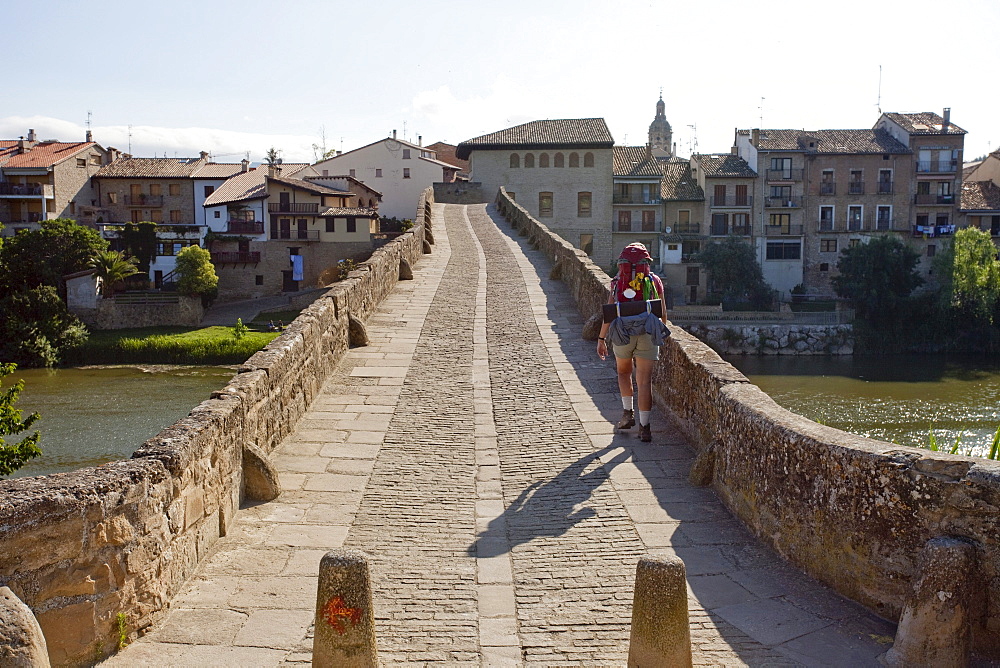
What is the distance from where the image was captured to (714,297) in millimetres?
59844

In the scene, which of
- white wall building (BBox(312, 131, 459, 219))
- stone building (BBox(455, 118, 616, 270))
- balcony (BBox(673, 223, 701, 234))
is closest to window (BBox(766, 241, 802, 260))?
balcony (BBox(673, 223, 701, 234))

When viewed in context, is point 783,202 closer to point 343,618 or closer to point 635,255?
point 635,255

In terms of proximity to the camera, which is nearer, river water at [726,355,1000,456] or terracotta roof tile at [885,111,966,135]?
river water at [726,355,1000,456]

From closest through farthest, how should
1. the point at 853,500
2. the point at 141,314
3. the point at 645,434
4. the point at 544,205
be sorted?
the point at 853,500, the point at 645,434, the point at 141,314, the point at 544,205

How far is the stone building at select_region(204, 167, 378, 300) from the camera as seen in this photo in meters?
60.9

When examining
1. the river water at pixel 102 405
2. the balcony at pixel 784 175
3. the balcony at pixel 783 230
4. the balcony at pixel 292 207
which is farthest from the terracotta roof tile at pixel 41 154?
the balcony at pixel 783 230

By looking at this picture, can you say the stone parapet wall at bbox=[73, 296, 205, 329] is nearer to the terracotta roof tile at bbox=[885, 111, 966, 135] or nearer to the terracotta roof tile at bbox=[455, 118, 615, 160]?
the terracotta roof tile at bbox=[455, 118, 615, 160]

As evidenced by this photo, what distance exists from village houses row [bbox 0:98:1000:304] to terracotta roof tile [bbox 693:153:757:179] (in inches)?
6.2

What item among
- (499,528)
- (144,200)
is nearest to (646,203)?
(144,200)

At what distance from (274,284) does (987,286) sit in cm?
4346

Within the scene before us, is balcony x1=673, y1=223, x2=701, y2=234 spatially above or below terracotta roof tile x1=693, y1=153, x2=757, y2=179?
below

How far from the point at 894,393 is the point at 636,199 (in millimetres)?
27335

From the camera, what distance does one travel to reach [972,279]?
51.8m

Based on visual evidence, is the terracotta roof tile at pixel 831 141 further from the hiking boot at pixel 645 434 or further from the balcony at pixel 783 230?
the hiking boot at pixel 645 434
